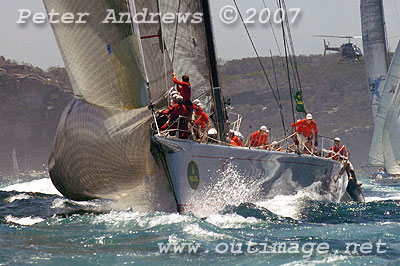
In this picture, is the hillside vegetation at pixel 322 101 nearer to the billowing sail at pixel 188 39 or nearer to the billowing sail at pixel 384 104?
the billowing sail at pixel 384 104

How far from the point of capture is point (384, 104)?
29.5 metres

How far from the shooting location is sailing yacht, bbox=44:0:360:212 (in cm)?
1148

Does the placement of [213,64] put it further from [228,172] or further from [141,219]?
[141,219]

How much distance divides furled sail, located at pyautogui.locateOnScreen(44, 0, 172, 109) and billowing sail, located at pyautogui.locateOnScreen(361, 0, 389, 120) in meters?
24.0

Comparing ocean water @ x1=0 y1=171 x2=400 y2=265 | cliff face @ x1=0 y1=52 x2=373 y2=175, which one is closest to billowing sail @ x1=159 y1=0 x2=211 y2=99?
ocean water @ x1=0 y1=171 x2=400 y2=265

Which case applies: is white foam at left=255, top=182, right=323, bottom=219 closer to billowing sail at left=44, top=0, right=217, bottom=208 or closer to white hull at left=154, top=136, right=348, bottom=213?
white hull at left=154, top=136, right=348, bottom=213

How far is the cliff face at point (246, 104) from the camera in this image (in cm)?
Answer: 6438

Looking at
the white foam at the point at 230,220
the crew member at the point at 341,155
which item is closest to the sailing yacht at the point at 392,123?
the crew member at the point at 341,155

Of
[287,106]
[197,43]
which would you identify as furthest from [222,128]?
[287,106]

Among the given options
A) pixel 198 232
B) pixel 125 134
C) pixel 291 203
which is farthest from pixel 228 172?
pixel 198 232

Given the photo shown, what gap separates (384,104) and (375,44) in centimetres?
580

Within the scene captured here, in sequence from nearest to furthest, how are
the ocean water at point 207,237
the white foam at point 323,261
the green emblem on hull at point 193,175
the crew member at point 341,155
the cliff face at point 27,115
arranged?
1. the white foam at point 323,261
2. the ocean water at point 207,237
3. the green emblem on hull at point 193,175
4. the crew member at point 341,155
5. the cliff face at point 27,115

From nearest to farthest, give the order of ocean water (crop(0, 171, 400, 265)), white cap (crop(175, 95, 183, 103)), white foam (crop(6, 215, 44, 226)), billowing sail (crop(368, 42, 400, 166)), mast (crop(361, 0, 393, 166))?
ocean water (crop(0, 171, 400, 265))
white cap (crop(175, 95, 183, 103))
white foam (crop(6, 215, 44, 226))
billowing sail (crop(368, 42, 400, 166))
mast (crop(361, 0, 393, 166))

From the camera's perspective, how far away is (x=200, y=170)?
11.7m
